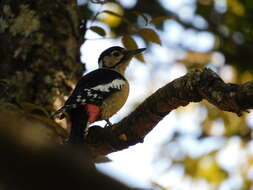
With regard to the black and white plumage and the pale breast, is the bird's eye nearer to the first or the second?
the black and white plumage

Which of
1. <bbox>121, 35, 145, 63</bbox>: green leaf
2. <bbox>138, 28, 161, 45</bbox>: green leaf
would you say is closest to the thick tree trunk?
<bbox>121, 35, 145, 63</bbox>: green leaf

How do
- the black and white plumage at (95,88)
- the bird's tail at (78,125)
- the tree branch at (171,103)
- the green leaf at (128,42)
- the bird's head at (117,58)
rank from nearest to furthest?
the tree branch at (171,103) → the bird's tail at (78,125) → the green leaf at (128,42) → the black and white plumage at (95,88) → the bird's head at (117,58)

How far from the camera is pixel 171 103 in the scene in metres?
2.13

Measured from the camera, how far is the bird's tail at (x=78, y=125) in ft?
8.21

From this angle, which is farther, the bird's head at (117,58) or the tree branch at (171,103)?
the bird's head at (117,58)

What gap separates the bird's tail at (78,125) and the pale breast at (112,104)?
57 centimetres

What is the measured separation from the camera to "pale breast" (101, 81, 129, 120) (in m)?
3.72

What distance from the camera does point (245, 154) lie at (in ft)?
17.6

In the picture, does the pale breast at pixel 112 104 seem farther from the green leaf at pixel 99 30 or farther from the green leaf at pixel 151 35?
the green leaf at pixel 151 35

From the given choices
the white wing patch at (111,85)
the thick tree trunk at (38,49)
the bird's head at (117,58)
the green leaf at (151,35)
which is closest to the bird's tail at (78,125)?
the thick tree trunk at (38,49)

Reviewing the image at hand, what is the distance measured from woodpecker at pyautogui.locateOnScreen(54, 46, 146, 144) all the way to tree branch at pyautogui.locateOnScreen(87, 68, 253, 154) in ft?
0.60

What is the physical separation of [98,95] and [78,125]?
707mm

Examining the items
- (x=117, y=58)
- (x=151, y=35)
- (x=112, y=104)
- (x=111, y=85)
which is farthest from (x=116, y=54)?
(x=151, y=35)

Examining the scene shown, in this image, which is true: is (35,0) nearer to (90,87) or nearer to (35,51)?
(35,51)
